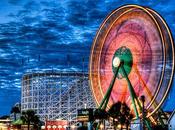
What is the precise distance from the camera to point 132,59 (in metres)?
68.1

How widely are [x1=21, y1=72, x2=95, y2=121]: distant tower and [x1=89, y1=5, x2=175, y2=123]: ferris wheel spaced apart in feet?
108

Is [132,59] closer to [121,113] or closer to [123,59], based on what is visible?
[123,59]

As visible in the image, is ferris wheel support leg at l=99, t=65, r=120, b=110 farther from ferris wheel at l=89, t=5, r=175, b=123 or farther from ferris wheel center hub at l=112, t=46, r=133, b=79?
ferris wheel center hub at l=112, t=46, r=133, b=79

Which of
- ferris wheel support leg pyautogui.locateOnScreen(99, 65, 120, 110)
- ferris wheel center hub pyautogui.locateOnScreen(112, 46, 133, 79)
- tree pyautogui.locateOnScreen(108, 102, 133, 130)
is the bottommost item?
tree pyautogui.locateOnScreen(108, 102, 133, 130)

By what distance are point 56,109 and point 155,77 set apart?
52.4 meters

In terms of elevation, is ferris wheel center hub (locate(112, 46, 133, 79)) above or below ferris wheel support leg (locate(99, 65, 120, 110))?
above

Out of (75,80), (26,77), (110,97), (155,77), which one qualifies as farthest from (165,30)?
(26,77)

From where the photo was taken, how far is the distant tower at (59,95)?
108875 millimetres

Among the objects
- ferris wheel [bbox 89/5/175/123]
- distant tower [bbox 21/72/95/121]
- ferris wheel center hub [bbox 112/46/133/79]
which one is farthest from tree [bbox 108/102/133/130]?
distant tower [bbox 21/72/95/121]

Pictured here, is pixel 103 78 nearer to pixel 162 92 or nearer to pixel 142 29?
pixel 142 29

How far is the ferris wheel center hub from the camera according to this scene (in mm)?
69000

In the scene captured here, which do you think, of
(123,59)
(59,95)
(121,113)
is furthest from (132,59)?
(59,95)

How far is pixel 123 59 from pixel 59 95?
41.3 m

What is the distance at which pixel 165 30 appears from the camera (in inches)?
2333
